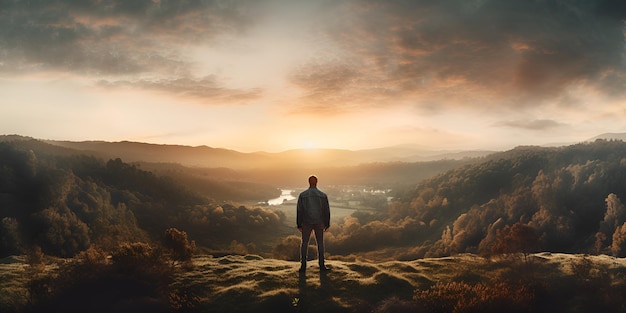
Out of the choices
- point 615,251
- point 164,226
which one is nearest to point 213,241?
point 164,226

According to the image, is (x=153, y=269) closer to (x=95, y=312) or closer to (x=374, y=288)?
(x=95, y=312)

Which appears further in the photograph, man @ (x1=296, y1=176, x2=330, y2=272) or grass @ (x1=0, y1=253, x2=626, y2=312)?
man @ (x1=296, y1=176, x2=330, y2=272)

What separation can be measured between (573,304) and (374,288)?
8245 mm

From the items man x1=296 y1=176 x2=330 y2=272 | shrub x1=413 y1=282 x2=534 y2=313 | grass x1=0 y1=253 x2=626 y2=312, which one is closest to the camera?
shrub x1=413 y1=282 x2=534 y2=313

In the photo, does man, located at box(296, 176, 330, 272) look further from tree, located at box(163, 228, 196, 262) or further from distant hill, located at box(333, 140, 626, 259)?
distant hill, located at box(333, 140, 626, 259)

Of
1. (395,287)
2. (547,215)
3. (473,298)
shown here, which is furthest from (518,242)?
(547,215)

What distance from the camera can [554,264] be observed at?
64.3 feet

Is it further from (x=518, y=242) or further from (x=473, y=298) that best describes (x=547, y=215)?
(x=473, y=298)

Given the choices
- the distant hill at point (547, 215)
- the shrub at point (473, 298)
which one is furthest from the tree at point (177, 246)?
the distant hill at point (547, 215)

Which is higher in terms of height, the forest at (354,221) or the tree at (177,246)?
the tree at (177,246)

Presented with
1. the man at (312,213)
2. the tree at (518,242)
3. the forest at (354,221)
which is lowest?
the forest at (354,221)

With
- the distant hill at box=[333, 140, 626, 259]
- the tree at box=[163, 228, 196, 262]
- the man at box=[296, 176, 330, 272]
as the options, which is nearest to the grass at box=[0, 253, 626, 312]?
the tree at box=[163, 228, 196, 262]

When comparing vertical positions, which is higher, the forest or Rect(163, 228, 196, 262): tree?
Rect(163, 228, 196, 262): tree

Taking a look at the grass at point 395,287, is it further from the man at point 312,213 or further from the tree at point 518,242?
the man at point 312,213
